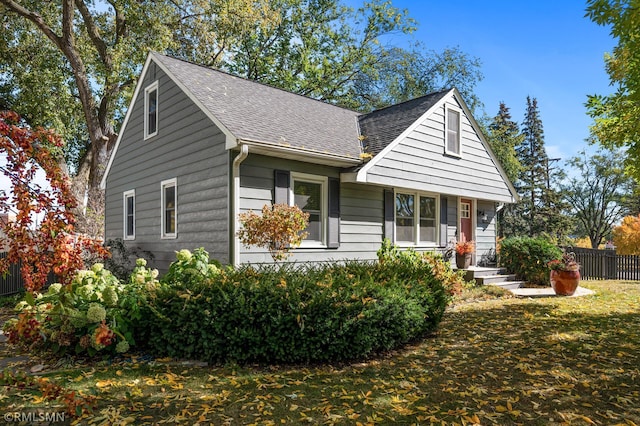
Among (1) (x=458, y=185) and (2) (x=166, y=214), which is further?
(1) (x=458, y=185)

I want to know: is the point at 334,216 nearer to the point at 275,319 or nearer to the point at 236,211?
the point at 236,211

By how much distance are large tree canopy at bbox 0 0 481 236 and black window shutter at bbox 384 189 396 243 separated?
38.8 feet

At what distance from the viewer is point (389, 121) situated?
1184 cm

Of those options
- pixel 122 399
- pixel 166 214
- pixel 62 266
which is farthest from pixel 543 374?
pixel 166 214

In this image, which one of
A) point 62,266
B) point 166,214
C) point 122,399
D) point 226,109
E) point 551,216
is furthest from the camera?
point 551,216

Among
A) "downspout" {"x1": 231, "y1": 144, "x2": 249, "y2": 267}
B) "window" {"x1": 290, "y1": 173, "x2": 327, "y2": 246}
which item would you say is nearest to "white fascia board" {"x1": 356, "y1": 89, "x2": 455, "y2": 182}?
"window" {"x1": 290, "y1": 173, "x2": 327, "y2": 246}

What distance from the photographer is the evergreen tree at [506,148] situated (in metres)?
23.5

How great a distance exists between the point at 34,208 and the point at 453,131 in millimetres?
11626

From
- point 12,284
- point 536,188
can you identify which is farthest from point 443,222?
point 536,188

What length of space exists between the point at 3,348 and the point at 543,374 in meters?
7.57

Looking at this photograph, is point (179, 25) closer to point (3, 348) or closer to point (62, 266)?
point (3, 348)

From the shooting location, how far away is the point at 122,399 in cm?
378

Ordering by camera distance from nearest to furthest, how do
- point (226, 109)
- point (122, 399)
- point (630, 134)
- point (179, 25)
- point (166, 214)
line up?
point (122, 399) → point (630, 134) → point (226, 109) → point (166, 214) → point (179, 25)

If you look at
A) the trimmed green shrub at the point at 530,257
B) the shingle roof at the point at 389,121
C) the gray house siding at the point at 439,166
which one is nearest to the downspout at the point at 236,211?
the gray house siding at the point at 439,166
